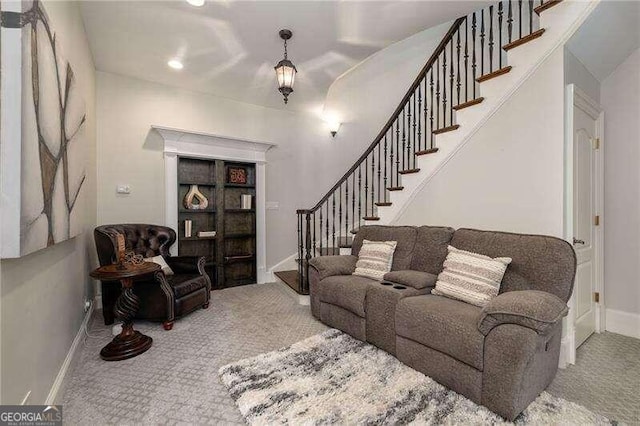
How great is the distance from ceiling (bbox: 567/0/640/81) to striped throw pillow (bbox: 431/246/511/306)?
1.76 meters

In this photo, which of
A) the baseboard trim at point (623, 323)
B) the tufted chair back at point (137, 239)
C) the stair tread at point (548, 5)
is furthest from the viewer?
the tufted chair back at point (137, 239)

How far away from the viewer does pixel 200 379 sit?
1.93 metres

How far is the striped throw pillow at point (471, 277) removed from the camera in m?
1.88

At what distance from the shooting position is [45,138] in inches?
54.6

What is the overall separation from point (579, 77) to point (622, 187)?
1.10 metres

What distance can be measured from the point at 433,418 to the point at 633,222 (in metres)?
2.59

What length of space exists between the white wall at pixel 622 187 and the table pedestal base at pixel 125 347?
420 centimetres

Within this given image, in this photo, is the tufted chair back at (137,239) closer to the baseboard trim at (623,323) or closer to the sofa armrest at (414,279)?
the sofa armrest at (414,279)

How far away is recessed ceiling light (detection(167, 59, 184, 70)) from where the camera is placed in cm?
322

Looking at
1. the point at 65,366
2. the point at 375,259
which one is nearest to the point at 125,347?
the point at 65,366

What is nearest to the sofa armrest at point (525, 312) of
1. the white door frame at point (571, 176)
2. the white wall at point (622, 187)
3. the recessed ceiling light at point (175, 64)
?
the white door frame at point (571, 176)

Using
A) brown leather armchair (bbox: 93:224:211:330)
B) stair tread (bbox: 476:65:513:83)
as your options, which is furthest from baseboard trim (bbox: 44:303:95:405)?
stair tread (bbox: 476:65:513:83)

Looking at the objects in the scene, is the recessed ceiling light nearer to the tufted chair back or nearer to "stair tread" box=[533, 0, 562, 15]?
the tufted chair back

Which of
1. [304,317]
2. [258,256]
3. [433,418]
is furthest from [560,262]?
[258,256]
